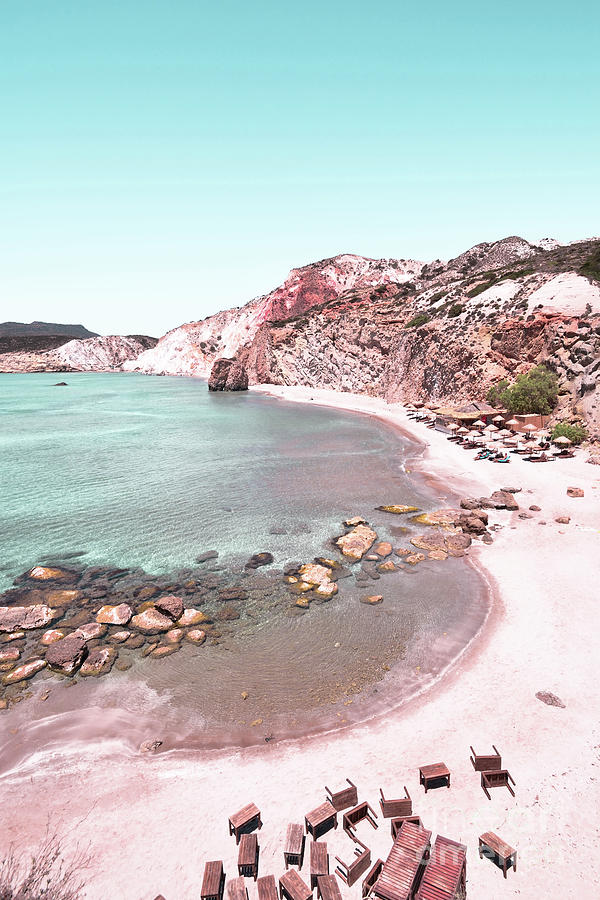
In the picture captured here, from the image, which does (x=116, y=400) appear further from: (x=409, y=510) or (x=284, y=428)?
(x=409, y=510)

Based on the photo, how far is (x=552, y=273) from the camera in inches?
2092

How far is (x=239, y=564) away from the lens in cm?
1844

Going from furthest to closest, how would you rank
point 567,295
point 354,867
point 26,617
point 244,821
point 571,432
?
point 567,295 < point 571,432 < point 26,617 < point 244,821 < point 354,867

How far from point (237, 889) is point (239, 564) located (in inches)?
473

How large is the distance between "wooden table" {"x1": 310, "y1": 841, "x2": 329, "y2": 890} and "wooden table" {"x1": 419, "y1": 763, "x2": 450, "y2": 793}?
2210mm

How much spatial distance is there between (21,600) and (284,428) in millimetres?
36304

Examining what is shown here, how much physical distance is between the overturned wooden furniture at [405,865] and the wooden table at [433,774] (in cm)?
101

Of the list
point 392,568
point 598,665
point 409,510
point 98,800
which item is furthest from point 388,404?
point 98,800

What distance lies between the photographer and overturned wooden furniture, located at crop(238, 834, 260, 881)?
6.96 metres

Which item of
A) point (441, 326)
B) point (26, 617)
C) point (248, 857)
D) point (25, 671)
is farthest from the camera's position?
point (441, 326)

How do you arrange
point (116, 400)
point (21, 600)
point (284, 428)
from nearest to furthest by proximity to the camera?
point (21, 600) < point (284, 428) < point (116, 400)

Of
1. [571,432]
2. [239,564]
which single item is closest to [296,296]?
[571,432]

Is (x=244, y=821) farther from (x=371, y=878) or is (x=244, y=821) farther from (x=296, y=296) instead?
(x=296, y=296)

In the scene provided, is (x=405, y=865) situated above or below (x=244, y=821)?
above
